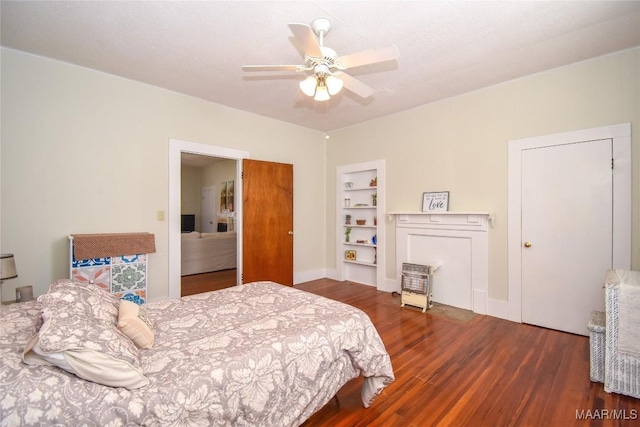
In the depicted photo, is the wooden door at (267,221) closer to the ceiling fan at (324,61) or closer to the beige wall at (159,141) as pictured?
the beige wall at (159,141)

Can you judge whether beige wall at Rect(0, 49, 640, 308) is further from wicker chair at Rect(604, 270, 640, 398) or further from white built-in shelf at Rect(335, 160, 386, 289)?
wicker chair at Rect(604, 270, 640, 398)

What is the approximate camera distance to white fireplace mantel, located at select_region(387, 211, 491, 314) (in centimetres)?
358

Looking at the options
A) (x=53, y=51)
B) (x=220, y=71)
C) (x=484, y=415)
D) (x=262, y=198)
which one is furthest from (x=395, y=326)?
(x=53, y=51)

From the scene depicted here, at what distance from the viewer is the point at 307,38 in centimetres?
187

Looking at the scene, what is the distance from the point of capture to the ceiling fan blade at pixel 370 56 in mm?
1969

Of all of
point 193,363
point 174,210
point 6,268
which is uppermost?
point 174,210

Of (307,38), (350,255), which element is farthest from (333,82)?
(350,255)

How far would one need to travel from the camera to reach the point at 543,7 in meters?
2.12

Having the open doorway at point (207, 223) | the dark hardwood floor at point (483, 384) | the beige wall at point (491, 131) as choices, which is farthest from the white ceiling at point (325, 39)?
the dark hardwood floor at point (483, 384)

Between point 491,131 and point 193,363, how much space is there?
3855 mm

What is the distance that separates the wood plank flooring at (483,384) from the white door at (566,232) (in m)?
0.32

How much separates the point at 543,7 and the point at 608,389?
2785 millimetres

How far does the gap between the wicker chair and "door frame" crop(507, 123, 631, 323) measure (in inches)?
34.5

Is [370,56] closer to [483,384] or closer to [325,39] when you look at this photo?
[325,39]
